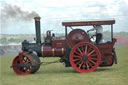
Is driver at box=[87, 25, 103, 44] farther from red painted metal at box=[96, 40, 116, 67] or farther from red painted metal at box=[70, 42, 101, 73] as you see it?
red painted metal at box=[70, 42, 101, 73]

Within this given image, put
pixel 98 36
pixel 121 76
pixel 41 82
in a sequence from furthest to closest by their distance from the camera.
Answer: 1. pixel 98 36
2. pixel 121 76
3. pixel 41 82

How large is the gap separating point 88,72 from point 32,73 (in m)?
2.28

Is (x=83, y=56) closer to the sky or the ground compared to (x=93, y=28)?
closer to the ground

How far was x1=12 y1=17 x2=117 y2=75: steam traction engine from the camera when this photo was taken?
12180mm

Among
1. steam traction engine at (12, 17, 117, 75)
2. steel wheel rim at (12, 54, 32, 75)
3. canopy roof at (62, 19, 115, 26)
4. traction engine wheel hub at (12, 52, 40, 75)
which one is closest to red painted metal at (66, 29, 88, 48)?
steam traction engine at (12, 17, 117, 75)

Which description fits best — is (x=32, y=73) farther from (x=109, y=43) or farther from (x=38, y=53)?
(x=109, y=43)

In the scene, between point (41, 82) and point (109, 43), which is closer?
point (41, 82)

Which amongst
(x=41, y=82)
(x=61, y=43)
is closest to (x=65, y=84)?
(x=41, y=82)

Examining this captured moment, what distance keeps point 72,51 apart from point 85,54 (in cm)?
53

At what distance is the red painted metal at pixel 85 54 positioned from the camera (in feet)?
39.8

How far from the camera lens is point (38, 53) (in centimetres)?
1293

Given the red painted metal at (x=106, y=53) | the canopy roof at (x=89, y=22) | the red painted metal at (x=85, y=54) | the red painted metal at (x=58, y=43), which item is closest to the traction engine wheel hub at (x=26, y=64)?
the red painted metal at (x=58, y=43)

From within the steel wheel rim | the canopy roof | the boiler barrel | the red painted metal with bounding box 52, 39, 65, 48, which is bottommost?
the steel wheel rim

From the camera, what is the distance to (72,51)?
1226cm
